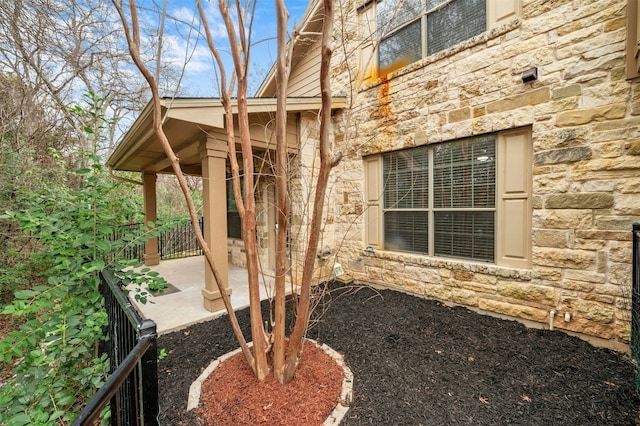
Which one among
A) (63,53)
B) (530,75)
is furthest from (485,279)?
(63,53)

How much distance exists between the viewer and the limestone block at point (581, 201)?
261cm

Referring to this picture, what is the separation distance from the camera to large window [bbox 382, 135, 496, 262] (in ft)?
11.1

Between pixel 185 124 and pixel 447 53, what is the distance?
11.4 feet

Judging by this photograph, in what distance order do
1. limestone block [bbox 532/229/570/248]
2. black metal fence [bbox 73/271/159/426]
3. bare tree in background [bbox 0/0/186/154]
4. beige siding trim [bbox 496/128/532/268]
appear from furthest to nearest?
bare tree in background [bbox 0/0/186/154] < beige siding trim [bbox 496/128/532/268] < limestone block [bbox 532/229/570/248] < black metal fence [bbox 73/271/159/426]

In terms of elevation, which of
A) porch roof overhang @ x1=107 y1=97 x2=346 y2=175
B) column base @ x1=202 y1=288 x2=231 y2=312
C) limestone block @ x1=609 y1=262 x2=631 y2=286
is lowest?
column base @ x1=202 y1=288 x2=231 y2=312

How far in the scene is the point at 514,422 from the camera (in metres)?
1.82

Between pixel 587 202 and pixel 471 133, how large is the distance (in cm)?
136

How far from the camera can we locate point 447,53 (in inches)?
140

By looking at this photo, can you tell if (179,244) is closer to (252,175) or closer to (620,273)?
(252,175)

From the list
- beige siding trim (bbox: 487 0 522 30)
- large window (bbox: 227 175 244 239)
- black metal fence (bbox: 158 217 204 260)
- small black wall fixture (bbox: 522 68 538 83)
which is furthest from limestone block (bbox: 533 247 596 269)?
black metal fence (bbox: 158 217 204 260)

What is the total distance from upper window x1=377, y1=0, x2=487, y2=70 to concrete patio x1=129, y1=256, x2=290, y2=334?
3796mm

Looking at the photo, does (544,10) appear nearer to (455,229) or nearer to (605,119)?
(605,119)

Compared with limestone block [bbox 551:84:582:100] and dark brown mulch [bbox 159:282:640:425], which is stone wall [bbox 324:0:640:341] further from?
dark brown mulch [bbox 159:282:640:425]

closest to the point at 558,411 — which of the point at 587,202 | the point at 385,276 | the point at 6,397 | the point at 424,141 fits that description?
the point at 587,202
